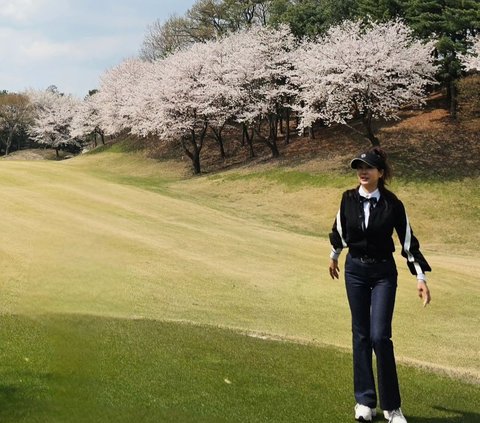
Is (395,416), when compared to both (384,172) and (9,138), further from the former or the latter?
(9,138)

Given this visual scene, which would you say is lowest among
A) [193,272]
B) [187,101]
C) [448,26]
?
[193,272]

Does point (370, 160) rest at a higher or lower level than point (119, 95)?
lower

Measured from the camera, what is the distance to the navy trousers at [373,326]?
522 centimetres

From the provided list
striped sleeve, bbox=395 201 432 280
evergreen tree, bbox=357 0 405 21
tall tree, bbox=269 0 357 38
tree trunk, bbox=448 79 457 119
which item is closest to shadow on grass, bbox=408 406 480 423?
striped sleeve, bbox=395 201 432 280

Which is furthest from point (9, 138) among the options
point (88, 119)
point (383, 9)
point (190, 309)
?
point (190, 309)

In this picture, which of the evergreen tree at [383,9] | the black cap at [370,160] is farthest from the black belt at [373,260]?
the evergreen tree at [383,9]

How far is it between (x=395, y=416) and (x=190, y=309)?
5909mm

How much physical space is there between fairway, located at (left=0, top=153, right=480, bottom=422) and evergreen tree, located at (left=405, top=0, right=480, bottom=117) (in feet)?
68.1

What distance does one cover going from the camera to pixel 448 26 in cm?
4050

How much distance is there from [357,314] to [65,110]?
3716 inches

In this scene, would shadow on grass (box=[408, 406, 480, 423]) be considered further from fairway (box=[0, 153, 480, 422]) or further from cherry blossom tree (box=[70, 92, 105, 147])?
cherry blossom tree (box=[70, 92, 105, 147])

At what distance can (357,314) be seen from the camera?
5.46 m

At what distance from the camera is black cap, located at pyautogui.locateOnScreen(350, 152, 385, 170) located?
5.45 metres

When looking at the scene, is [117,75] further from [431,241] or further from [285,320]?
[285,320]
